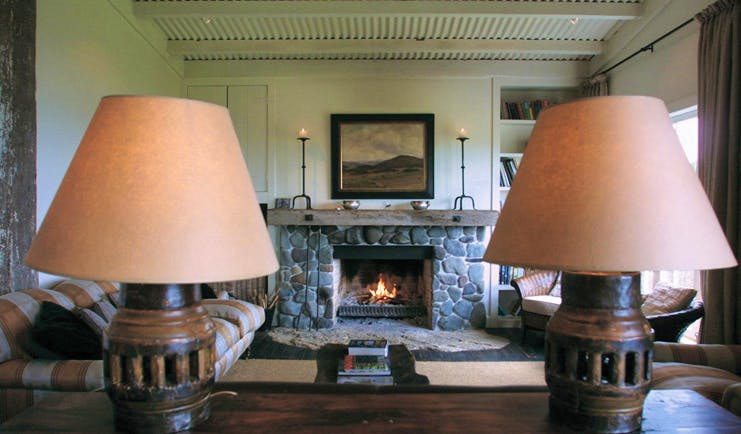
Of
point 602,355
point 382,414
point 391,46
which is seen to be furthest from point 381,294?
point 602,355

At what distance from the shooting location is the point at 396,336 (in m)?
4.21

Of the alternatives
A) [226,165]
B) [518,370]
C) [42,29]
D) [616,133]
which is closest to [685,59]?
[518,370]

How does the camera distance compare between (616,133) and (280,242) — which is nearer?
(616,133)

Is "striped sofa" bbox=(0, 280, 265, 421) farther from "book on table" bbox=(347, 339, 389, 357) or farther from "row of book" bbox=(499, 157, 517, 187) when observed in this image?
"row of book" bbox=(499, 157, 517, 187)

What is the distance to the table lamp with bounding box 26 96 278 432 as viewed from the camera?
2.18 ft

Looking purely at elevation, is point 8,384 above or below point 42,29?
below

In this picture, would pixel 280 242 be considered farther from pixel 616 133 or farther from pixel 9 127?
pixel 616 133

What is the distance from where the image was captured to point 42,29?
2551mm

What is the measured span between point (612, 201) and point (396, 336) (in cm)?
369

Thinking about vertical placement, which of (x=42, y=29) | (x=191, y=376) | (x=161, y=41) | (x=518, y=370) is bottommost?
(x=518, y=370)

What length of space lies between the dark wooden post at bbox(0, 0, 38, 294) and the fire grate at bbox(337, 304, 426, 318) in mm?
2851

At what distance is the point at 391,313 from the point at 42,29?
374cm

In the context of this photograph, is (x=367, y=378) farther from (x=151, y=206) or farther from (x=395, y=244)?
(x=395, y=244)

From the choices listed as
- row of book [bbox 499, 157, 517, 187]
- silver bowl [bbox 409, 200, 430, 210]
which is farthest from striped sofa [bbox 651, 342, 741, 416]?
row of book [bbox 499, 157, 517, 187]
